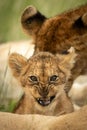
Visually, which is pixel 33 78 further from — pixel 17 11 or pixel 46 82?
pixel 17 11

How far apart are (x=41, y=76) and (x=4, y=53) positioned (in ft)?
0.87

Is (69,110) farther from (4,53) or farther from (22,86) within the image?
(4,53)

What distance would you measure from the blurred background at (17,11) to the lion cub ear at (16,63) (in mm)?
113

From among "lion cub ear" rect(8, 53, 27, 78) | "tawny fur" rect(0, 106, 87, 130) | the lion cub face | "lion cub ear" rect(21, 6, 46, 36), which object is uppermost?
"lion cub ear" rect(21, 6, 46, 36)

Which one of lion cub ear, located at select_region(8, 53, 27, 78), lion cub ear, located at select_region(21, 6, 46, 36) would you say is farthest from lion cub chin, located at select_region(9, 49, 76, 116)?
lion cub ear, located at select_region(21, 6, 46, 36)

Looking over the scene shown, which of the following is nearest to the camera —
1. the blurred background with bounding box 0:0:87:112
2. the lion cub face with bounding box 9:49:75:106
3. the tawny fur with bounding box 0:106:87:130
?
the tawny fur with bounding box 0:106:87:130

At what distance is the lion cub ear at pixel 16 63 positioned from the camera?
2.38 meters

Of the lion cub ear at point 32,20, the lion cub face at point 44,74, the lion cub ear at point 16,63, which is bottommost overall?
the lion cub face at point 44,74

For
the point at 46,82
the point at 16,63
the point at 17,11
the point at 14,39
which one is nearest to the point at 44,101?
the point at 46,82

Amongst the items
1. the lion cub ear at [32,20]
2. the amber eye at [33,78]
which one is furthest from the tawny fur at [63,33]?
the amber eye at [33,78]

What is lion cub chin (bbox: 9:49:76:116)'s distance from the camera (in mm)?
2307

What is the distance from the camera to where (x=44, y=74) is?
91.3 inches

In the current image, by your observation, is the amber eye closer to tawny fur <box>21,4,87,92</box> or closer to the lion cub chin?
the lion cub chin

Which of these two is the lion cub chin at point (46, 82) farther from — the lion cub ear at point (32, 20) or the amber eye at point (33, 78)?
the lion cub ear at point (32, 20)
